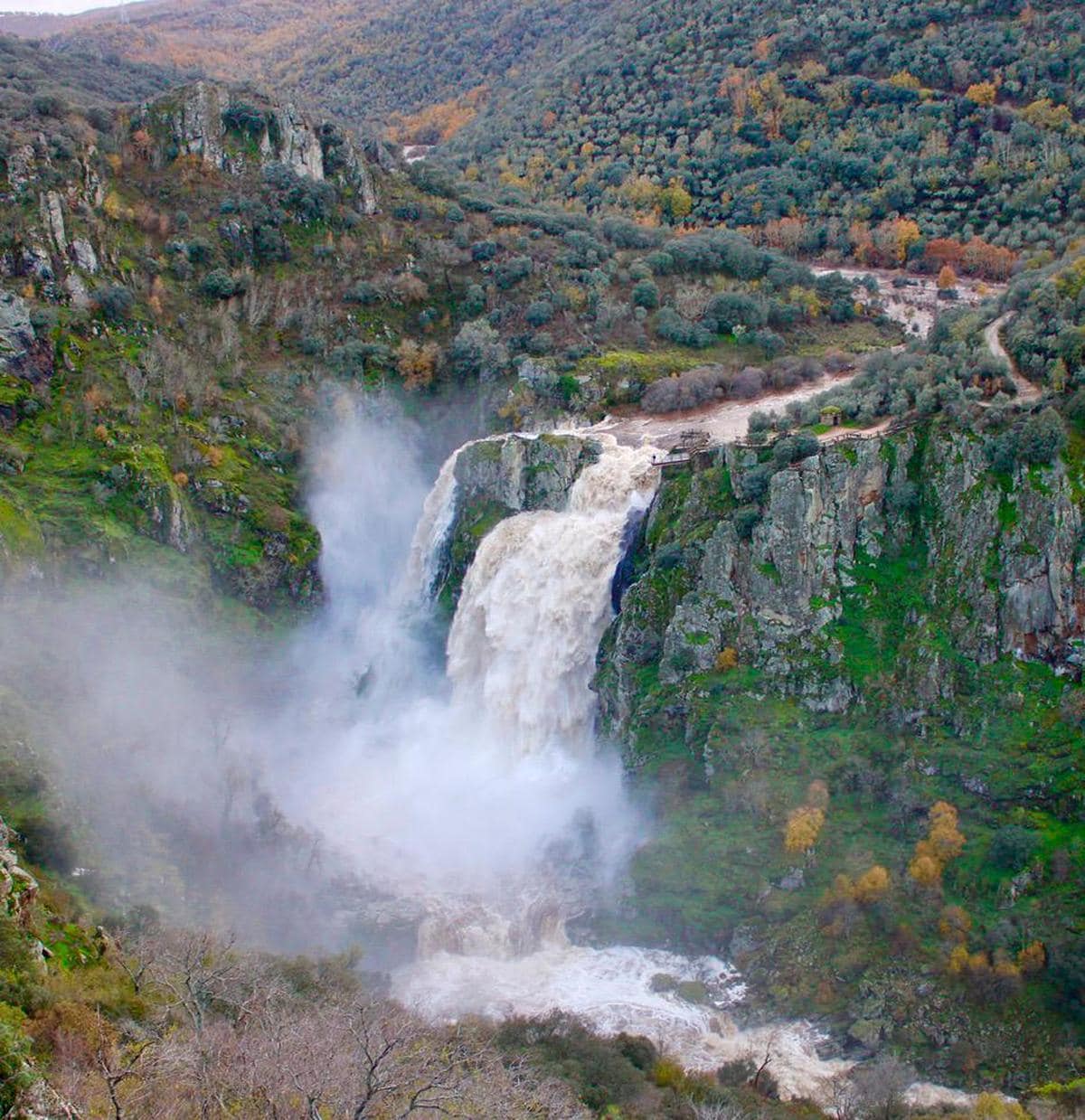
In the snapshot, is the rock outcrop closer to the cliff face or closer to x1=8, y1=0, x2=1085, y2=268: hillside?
x1=8, y1=0, x2=1085, y2=268: hillside

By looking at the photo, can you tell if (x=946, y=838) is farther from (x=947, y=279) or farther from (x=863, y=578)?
(x=947, y=279)

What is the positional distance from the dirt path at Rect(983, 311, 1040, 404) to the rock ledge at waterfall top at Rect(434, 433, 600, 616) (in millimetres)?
19379

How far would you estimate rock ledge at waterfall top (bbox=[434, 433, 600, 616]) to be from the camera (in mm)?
55875

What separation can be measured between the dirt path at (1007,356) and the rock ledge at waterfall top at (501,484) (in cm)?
1938

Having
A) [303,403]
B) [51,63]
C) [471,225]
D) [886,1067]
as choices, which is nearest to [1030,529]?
[886,1067]

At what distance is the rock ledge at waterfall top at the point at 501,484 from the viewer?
55875 mm

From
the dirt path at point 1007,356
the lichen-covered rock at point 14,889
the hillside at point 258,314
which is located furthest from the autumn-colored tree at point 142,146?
the lichen-covered rock at point 14,889

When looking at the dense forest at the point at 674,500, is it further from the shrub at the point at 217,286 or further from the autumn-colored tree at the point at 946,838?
the shrub at the point at 217,286

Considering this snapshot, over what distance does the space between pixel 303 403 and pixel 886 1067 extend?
166ft

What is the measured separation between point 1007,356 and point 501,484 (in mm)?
25431

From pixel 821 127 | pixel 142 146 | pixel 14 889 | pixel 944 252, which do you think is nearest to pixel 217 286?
pixel 142 146

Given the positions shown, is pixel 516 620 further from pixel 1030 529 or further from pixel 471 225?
pixel 471 225

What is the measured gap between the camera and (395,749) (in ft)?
171

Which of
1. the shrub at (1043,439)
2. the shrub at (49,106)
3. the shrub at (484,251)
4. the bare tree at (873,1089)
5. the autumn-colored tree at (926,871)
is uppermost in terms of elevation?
the shrub at (49,106)
